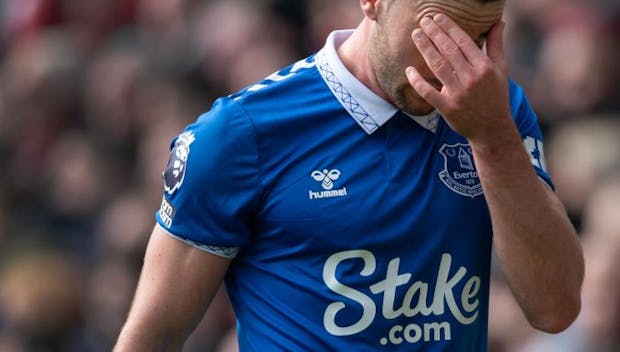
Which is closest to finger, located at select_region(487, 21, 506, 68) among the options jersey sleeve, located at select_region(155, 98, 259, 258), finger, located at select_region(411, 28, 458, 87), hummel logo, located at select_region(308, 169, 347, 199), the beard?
finger, located at select_region(411, 28, 458, 87)

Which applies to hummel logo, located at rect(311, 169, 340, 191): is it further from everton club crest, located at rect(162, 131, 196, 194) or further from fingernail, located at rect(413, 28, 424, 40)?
fingernail, located at rect(413, 28, 424, 40)

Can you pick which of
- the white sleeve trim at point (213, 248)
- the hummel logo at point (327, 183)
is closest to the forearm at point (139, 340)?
the white sleeve trim at point (213, 248)

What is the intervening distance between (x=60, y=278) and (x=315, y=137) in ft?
18.1

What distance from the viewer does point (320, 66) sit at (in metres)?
3.94

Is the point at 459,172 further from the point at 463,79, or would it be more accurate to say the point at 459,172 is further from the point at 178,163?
the point at 178,163

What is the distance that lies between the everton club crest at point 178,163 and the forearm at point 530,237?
750 millimetres

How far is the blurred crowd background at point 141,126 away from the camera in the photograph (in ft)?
22.0

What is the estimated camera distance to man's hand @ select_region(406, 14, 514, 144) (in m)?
3.40

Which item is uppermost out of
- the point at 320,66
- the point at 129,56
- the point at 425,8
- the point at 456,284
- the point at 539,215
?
the point at 425,8

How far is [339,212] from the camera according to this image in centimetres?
375

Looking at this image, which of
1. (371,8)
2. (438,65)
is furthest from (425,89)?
(371,8)

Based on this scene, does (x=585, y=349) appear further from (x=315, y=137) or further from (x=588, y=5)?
(x=315, y=137)

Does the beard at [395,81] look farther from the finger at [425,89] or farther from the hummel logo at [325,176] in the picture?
the hummel logo at [325,176]

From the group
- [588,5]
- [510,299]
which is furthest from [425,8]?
[588,5]
